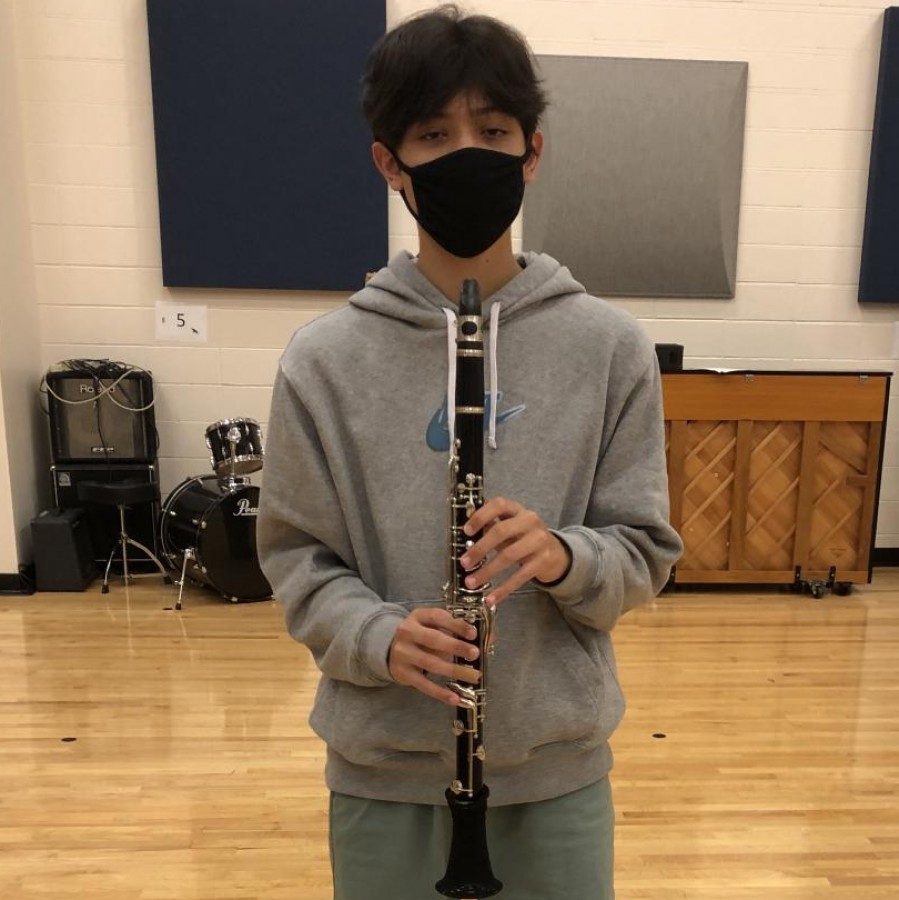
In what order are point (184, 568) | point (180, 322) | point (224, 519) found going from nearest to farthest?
point (224, 519), point (184, 568), point (180, 322)

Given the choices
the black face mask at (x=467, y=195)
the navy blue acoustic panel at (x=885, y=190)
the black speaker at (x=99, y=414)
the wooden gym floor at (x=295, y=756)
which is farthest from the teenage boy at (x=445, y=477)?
the navy blue acoustic panel at (x=885, y=190)

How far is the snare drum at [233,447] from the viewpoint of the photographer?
3.55 meters

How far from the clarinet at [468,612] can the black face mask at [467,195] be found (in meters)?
0.09

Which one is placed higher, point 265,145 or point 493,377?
point 265,145

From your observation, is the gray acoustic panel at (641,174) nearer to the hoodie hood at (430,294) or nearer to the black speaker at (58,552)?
the black speaker at (58,552)

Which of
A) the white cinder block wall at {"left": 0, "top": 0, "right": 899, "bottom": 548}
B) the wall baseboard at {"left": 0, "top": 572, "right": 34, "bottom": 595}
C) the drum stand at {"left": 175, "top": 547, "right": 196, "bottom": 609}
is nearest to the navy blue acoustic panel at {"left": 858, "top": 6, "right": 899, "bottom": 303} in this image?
the white cinder block wall at {"left": 0, "top": 0, "right": 899, "bottom": 548}

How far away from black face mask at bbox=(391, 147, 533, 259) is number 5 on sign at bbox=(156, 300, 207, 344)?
3.22 meters

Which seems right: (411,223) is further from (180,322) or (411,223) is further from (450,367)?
(450,367)

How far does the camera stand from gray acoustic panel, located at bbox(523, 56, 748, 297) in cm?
385

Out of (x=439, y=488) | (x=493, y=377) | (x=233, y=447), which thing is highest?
(x=493, y=377)

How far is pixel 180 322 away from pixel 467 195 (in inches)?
131

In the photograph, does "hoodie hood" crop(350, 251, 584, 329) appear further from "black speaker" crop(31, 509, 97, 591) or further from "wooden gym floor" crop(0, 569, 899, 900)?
"black speaker" crop(31, 509, 97, 591)

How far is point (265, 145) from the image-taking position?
150 inches

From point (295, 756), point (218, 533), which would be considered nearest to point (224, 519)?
point (218, 533)
